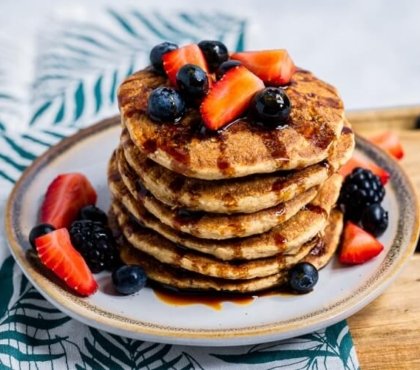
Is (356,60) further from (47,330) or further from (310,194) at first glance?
(47,330)

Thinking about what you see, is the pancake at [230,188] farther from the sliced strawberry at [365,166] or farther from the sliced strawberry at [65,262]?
the sliced strawberry at [365,166]

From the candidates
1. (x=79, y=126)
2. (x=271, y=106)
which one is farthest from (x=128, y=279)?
(x=79, y=126)

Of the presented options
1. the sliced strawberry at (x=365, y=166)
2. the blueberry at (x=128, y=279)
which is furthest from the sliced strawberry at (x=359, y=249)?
the blueberry at (x=128, y=279)

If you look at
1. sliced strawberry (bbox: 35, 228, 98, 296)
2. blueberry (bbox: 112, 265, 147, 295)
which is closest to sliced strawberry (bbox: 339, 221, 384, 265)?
blueberry (bbox: 112, 265, 147, 295)

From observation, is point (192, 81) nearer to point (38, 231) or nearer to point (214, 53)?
point (214, 53)

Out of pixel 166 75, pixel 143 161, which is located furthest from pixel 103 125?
pixel 143 161
